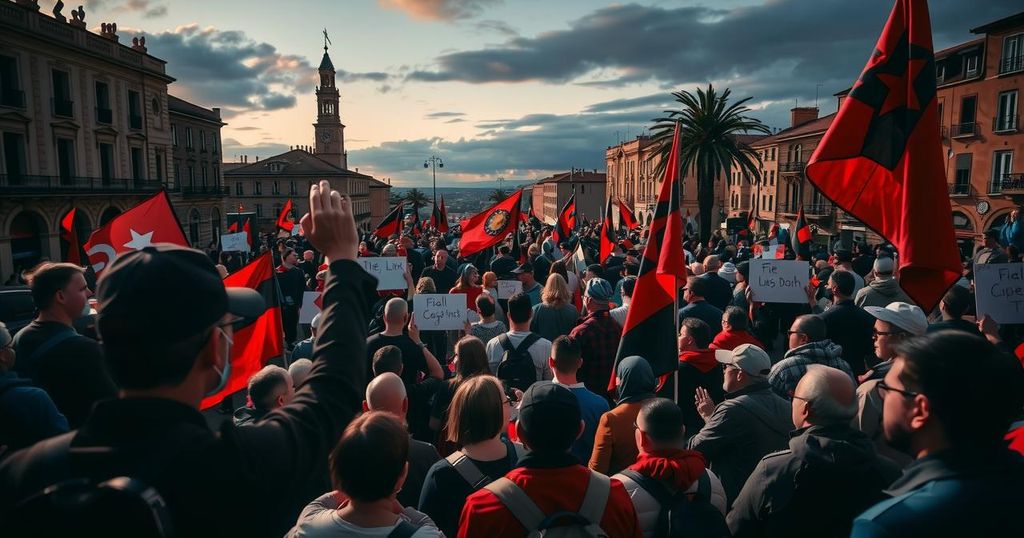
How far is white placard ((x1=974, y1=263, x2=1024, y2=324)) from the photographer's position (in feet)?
Answer: 19.1

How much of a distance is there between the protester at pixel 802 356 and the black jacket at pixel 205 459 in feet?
12.7

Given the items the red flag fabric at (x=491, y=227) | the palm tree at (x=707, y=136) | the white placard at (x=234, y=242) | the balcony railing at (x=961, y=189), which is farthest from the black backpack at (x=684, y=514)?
the balcony railing at (x=961, y=189)

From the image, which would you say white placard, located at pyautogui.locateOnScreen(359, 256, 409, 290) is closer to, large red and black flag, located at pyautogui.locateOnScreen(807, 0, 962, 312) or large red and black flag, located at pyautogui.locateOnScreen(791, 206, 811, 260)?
large red and black flag, located at pyautogui.locateOnScreen(807, 0, 962, 312)

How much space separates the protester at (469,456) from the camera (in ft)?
10.6

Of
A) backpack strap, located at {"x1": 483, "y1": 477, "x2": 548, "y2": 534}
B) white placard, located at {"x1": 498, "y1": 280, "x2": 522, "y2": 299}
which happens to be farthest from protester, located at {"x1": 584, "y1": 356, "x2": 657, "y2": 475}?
white placard, located at {"x1": 498, "y1": 280, "x2": 522, "y2": 299}

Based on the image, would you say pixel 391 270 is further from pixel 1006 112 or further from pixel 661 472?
pixel 1006 112

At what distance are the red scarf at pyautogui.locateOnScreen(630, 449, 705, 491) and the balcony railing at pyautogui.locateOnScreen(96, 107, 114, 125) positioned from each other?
44018 millimetres

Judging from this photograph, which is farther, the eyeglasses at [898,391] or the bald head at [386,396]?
the bald head at [386,396]

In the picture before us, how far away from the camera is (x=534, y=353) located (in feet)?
19.2

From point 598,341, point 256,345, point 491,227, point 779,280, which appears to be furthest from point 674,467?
point 491,227

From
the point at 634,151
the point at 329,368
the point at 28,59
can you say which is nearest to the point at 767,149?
the point at 634,151

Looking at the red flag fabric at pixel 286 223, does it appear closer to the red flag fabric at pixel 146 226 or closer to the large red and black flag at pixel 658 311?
the red flag fabric at pixel 146 226

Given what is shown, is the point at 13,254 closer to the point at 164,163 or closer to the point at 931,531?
the point at 164,163

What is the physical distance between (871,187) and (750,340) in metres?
2.01
